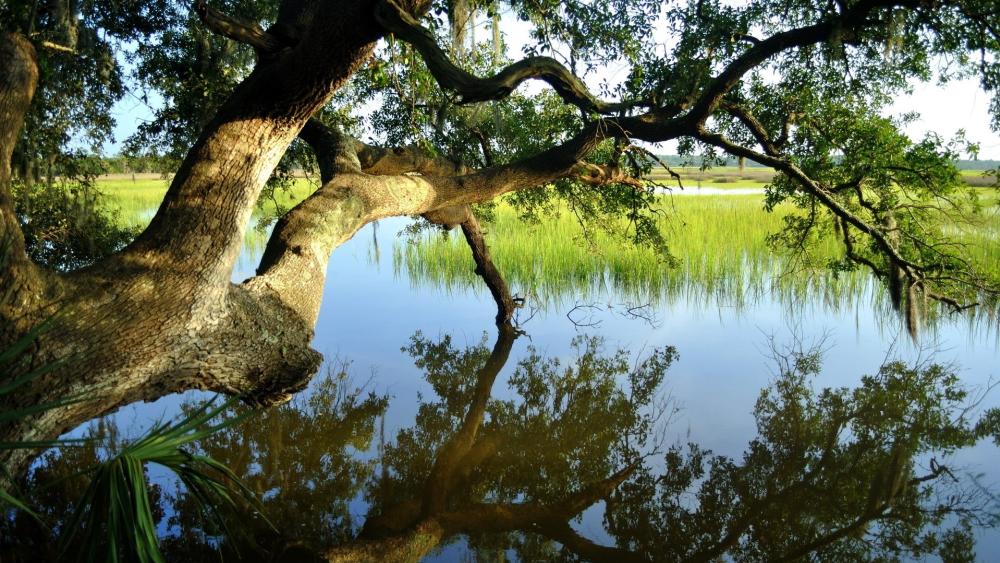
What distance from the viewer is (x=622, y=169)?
7074 mm

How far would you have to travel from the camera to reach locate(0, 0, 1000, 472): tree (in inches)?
134

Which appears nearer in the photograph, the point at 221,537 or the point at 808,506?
the point at 221,537

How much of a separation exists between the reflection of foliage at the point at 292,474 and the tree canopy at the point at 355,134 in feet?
1.70

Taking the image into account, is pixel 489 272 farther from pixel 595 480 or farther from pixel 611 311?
pixel 595 480

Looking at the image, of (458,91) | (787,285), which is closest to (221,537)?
(458,91)

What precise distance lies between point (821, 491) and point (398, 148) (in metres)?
4.20

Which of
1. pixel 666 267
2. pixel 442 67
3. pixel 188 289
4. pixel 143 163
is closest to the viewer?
pixel 442 67

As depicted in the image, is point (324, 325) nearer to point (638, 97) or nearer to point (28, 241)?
point (28, 241)

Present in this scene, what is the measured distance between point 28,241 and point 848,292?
8230mm

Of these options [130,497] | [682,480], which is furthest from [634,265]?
[130,497]

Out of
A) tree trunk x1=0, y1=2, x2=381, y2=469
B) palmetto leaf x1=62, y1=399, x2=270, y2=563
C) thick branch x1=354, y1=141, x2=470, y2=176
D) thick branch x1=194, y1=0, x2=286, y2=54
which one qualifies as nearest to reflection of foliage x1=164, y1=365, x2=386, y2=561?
tree trunk x1=0, y1=2, x2=381, y2=469

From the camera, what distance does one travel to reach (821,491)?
4164mm

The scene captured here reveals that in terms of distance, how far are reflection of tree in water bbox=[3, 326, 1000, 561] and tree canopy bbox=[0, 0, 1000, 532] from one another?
0.72 metres

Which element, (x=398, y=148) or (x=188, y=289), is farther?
(x=398, y=148)
